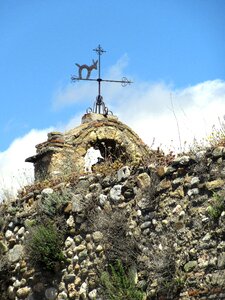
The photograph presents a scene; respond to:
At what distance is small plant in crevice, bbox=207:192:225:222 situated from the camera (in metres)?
8.80

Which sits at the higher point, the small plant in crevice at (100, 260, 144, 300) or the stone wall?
the stone wall

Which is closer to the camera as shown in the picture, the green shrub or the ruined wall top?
the green shrub

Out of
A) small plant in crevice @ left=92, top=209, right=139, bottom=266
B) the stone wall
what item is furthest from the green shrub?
small plant in crevice @ left=92, top=209, right=139, bottom=266

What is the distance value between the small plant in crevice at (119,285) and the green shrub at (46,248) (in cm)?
136

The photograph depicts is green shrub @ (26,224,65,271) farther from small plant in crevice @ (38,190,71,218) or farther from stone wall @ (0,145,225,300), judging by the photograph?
small plant in crevice @ (38,190,71,218)

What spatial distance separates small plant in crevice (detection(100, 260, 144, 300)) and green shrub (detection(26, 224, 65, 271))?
4.46 feet

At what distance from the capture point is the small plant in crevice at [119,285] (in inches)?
365

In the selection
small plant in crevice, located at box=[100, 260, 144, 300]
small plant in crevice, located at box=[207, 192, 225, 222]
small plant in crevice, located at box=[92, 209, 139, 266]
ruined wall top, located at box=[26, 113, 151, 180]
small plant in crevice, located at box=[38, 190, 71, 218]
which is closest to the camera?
small plant in crevice, located at box=[207, 192, 225, 222]

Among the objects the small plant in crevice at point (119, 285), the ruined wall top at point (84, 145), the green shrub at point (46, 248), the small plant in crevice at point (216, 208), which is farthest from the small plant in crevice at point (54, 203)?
the small plant in crevice at point (216, 208)

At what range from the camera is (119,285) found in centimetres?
952

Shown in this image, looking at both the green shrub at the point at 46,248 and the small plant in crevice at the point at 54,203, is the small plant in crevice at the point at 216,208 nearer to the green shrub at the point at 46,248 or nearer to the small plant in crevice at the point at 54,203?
the green shrub at the point at 46,248

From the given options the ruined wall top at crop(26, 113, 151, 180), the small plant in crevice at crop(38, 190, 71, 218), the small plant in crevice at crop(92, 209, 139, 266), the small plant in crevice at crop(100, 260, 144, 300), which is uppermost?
the ruined wall top at crop(26, 113, 151, 180)

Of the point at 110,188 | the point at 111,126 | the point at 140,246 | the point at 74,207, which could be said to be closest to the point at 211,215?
the point at 140,246

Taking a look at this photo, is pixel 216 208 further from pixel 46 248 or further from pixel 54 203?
pixel 54 203
